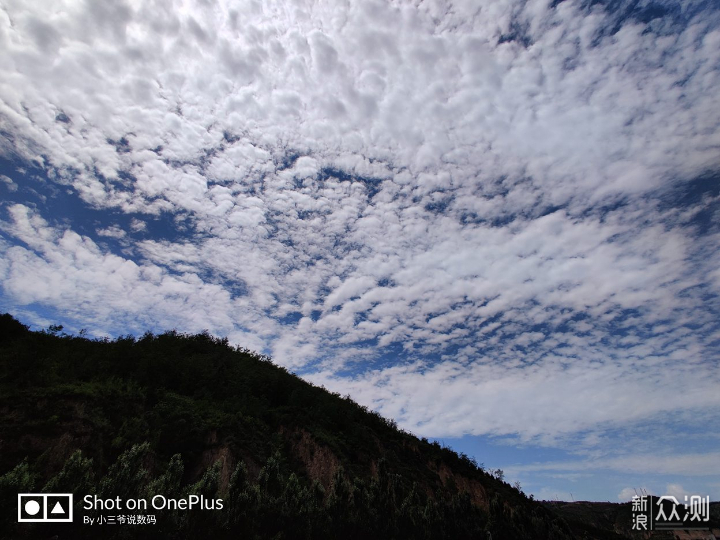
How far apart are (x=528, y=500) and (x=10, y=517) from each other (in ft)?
136

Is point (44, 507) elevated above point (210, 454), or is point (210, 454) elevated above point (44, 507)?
point (210, 454)

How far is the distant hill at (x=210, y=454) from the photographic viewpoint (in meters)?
15.6

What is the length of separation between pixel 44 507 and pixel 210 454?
28.2 ft

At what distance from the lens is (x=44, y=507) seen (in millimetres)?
13242

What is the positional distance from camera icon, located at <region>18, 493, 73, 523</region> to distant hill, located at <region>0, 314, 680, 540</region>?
256mm

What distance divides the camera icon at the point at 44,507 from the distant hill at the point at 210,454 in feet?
0.84

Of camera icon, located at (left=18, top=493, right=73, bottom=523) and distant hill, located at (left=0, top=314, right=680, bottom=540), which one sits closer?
camera icon, located at (left=18, top=493, right=73, bottom=523)

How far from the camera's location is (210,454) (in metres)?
21.1

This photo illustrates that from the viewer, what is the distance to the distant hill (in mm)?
15602

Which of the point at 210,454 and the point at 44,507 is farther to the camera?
the point at 210,454

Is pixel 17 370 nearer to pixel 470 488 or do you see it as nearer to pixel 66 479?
pixel 66 479

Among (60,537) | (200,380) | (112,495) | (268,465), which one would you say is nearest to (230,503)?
(268,465)

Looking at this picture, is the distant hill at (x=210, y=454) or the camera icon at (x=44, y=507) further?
the distant hill at (x=210, y=454)

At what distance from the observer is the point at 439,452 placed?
36375 millimetres
